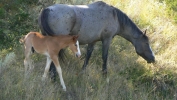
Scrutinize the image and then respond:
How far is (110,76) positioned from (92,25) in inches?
45.5

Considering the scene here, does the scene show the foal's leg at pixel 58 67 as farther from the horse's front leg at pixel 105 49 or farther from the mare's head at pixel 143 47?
the mare's head at pixel 143 47

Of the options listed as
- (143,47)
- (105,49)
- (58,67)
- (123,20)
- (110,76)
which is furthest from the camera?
(143,47)

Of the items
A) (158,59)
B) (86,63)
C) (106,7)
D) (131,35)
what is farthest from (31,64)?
(158,59)

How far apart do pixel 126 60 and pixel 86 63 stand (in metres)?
1.13

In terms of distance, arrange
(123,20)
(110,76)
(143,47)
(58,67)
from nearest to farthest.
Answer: (58,67) → (110,76) → (123,20) → (143,47)

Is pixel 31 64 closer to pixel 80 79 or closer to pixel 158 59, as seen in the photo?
pixel 80 79

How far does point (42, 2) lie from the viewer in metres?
9.07

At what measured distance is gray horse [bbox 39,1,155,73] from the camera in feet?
21.3

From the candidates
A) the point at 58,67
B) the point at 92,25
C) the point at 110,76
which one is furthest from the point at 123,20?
the point at 58,67

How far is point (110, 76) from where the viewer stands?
7047mm

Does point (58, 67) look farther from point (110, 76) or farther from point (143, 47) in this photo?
point (143, 47)

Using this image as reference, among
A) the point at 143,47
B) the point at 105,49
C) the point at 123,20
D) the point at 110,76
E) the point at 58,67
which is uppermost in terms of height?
the point at 58,67

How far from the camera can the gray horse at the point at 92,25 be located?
6.49m

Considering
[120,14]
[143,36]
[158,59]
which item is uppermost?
[120,14]
